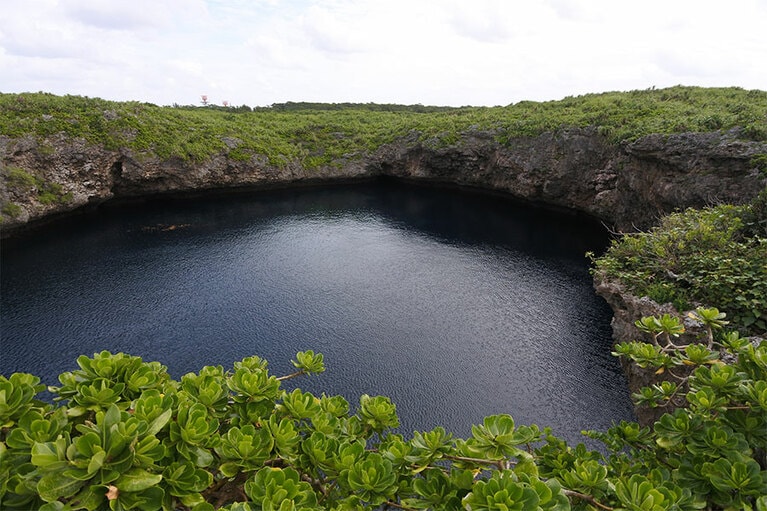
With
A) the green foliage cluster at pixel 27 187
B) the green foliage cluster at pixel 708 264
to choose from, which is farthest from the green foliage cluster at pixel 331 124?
the green foliage cluster at pixel 708 264

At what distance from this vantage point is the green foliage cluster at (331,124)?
29500mm

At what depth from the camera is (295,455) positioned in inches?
145

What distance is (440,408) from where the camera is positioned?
47.1 feet

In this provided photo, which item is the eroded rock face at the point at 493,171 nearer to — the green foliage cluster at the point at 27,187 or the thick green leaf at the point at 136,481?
the green foliage cluster at the point at 27,187

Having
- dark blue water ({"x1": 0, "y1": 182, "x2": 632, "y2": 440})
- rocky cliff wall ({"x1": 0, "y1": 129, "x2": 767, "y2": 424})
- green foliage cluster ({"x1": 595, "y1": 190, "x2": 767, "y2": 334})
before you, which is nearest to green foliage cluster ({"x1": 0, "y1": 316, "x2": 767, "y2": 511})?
green foliage cluster ({"x1": 595, "y1": 190, "x2": 767, "y2": 334})

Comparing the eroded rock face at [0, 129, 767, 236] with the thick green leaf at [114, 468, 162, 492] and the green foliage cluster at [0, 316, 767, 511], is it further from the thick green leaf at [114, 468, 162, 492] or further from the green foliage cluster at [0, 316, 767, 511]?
the thick green leaf at [114, 468, 162, 492]

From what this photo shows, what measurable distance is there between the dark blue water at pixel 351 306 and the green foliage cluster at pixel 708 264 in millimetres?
4707

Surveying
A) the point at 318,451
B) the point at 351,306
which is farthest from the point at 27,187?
the point at 318,451

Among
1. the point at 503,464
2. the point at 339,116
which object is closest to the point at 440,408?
the point at 503,464

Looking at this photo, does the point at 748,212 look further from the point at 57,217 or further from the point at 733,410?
the point at 57,217

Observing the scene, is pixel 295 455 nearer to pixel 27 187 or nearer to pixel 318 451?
pixel 318 451

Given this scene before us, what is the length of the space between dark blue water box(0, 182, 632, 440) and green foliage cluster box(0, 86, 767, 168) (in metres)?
7.89

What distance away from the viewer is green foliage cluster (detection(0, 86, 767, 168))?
2950 centimetres

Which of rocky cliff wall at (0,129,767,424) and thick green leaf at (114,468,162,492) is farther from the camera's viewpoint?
rocky cliff wall at (0,129,767,424)
